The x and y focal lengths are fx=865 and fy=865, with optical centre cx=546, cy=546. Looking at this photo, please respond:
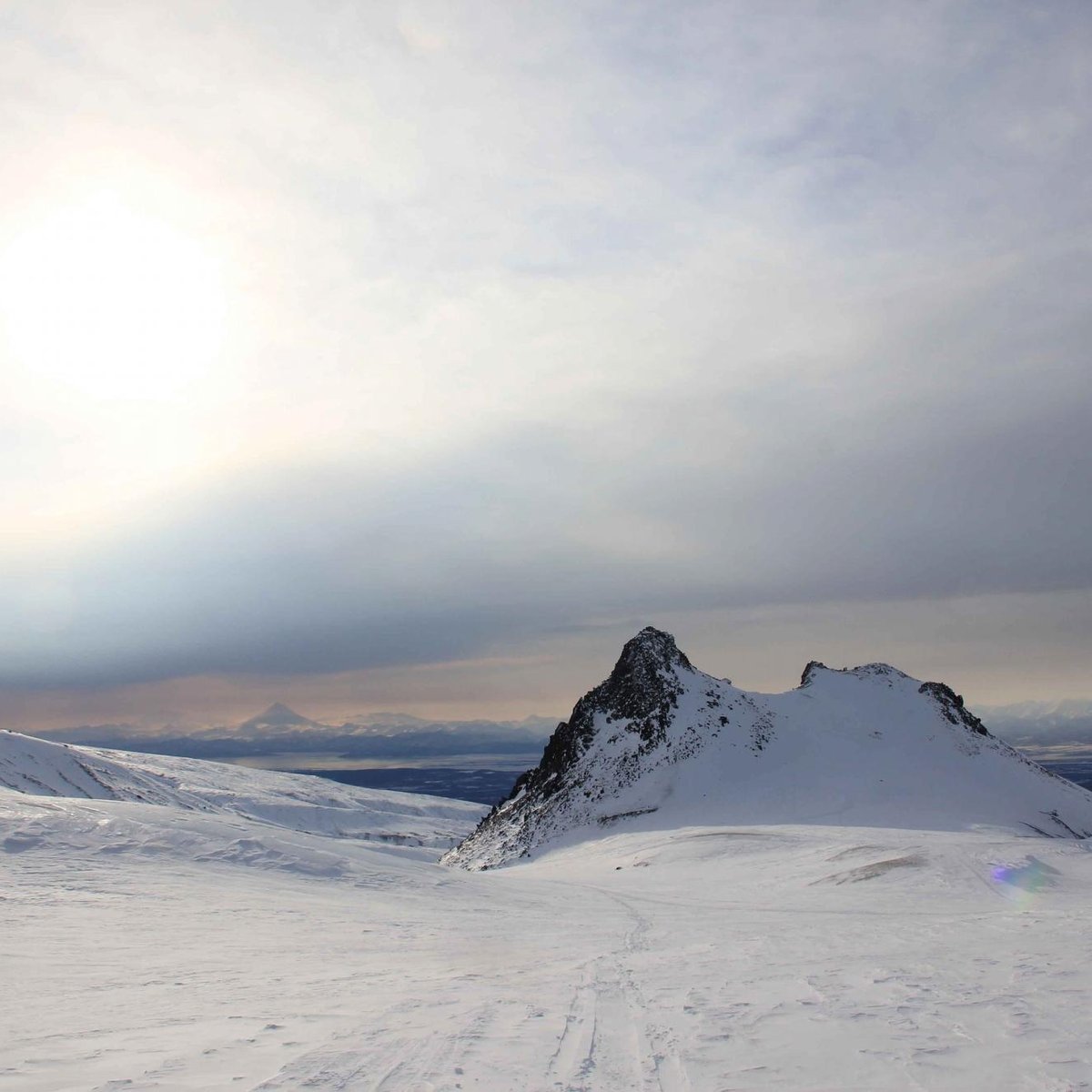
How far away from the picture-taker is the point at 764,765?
77312 mm

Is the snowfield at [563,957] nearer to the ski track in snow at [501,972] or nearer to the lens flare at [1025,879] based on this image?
the ski track in snow at [501,972]

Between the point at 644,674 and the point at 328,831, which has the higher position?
the point at 644,674

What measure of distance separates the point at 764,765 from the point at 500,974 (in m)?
64.0

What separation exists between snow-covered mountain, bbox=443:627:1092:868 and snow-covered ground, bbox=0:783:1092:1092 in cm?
3023

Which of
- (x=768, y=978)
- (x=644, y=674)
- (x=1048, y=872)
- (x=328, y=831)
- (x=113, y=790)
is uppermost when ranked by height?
(x=644, y=674)

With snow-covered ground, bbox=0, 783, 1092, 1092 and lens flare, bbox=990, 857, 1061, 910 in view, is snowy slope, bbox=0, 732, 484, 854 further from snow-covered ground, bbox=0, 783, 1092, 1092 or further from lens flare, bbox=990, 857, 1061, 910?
lens flare, bbox=990, 857, 1061, 910

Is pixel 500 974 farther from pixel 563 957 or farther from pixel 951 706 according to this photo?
pixel 951 706

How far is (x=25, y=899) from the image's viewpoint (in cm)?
2573

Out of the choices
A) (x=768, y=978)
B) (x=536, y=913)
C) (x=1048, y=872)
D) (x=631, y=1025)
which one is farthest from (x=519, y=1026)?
(x=1048, y=872)

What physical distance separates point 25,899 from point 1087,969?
89.6 feet

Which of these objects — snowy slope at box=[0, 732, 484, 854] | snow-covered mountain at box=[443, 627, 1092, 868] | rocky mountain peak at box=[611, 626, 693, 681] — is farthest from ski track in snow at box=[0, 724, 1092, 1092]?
snowy slope at box=[0, 732, 484, 854]

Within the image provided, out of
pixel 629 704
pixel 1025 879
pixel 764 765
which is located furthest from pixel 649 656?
pixel 1025 879

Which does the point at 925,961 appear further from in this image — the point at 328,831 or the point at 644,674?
the point at 328,831

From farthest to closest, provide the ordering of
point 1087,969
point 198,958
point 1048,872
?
1. point 1048,872
2. point 198,958
3. point 1087,969
